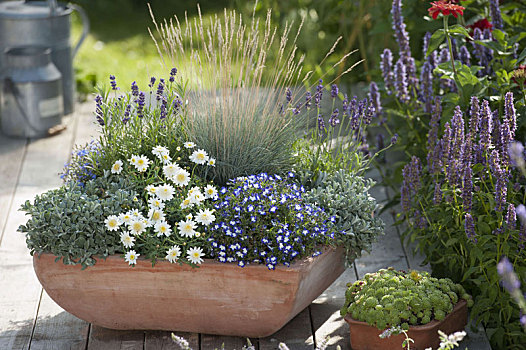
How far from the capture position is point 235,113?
2699mm

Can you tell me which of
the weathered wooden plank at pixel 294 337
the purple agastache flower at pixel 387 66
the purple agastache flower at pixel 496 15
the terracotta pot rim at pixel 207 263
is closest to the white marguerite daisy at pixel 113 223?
the terracotta pot rim at pixel 207 263

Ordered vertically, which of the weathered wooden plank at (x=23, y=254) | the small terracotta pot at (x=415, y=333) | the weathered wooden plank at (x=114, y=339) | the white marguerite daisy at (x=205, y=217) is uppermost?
the white marguerite daisy at (x=205, y=217)

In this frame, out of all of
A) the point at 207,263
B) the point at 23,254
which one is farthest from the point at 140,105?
the point at 23,254

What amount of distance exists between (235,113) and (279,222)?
521mm

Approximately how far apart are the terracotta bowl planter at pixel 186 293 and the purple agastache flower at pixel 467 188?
49 centimetres

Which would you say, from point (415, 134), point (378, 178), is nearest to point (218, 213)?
point (415, 134)

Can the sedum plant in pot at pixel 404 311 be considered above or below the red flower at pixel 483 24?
below

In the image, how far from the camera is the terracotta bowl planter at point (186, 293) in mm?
2354

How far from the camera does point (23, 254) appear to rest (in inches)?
125

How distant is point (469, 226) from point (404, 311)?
35 centimetres

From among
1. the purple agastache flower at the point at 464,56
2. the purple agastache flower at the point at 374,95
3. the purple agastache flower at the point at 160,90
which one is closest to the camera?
the purple agastache flower at the point at 160,90

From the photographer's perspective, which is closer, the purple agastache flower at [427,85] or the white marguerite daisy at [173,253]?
the white marguerite daisy at [173,253]

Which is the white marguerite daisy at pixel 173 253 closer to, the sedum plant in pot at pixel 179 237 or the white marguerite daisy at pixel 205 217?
the sedum plant in pot at pixel 179 237

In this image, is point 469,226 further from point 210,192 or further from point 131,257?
point 131,257
